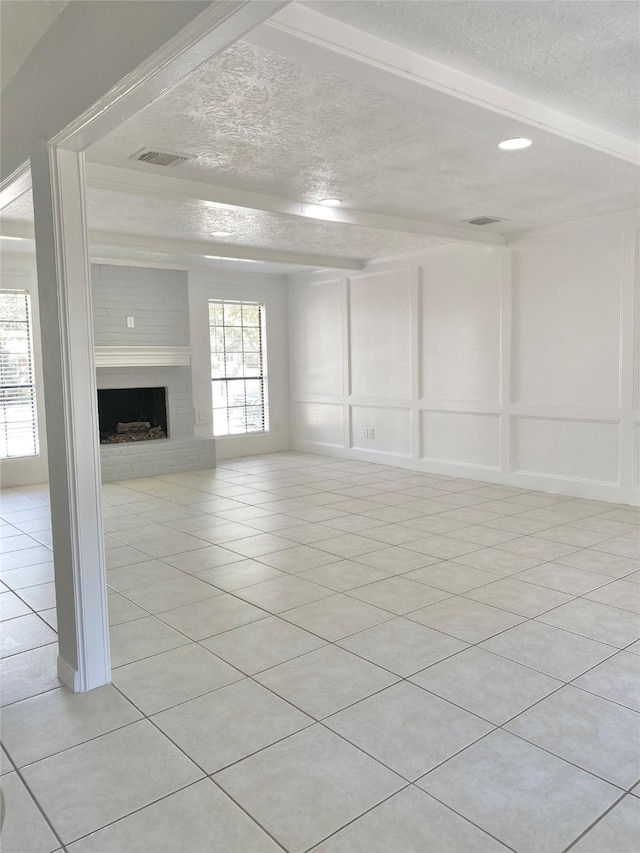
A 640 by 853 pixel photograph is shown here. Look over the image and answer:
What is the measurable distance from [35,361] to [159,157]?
13.4ft

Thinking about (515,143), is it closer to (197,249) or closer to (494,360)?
(494,360)

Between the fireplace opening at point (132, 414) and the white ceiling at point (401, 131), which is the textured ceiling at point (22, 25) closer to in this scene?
the white ceiling at point (401, 131)

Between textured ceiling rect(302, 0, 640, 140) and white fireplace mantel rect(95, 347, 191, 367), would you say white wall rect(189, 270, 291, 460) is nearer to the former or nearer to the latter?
white fireplace mantel rect(95, 347, 191, 367)

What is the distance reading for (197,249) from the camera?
20.6ft

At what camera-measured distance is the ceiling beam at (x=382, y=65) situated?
87.8 inches

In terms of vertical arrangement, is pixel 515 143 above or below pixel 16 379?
above

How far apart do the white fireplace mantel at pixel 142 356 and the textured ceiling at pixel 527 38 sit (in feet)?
17.8

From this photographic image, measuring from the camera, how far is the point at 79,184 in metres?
2.46

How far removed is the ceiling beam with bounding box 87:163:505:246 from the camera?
12.7ft

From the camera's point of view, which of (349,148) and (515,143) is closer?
(515,143)

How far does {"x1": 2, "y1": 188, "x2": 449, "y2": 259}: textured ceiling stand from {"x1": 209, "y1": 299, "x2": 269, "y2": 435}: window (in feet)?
6.40

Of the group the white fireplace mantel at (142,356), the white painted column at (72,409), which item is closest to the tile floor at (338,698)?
the white painted column at (72,409)

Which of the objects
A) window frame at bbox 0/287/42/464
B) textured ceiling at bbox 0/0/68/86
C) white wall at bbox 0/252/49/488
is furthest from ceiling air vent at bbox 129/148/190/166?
window frame at bbox 0/287/42/464

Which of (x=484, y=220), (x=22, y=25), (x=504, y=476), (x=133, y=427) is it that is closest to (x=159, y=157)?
(x=22, y=25)
